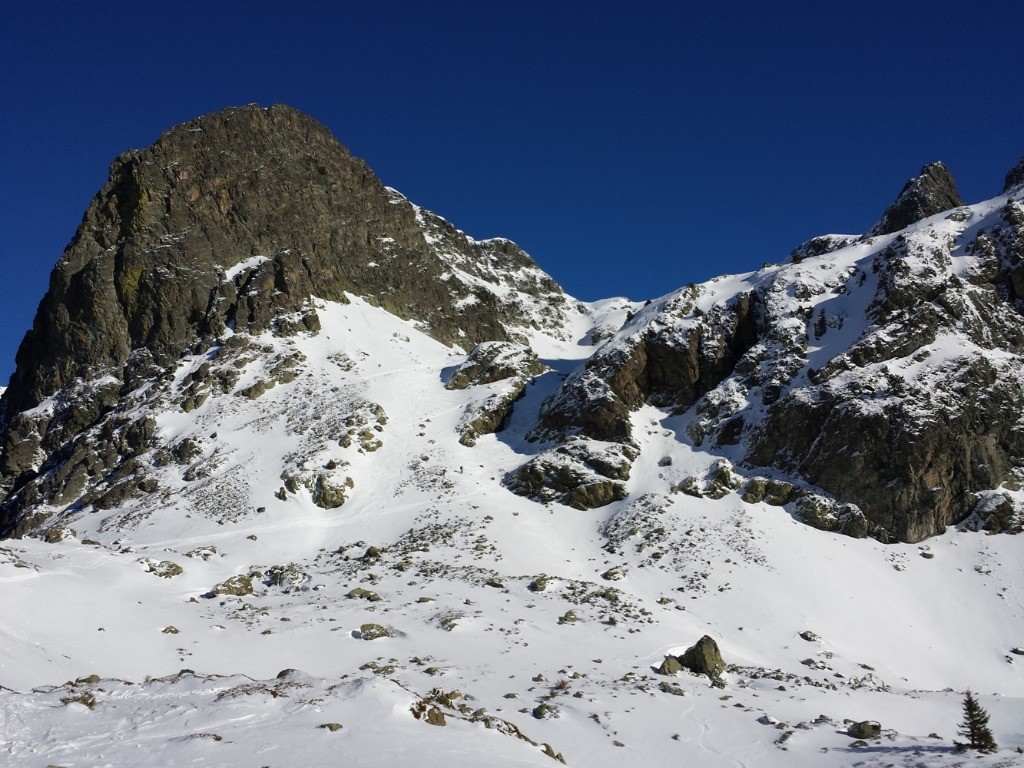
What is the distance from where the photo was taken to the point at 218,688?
13.3 metres

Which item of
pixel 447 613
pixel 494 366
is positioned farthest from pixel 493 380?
pixel 447 613

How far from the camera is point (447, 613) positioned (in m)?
25.7

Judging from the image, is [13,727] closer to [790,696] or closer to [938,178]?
[790,696]

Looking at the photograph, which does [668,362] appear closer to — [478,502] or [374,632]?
[478,502]

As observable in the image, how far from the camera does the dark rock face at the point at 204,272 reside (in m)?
58.0

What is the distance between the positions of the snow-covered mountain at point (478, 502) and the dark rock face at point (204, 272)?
426mm

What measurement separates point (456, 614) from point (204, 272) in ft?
169

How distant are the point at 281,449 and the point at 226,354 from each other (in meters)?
14.8

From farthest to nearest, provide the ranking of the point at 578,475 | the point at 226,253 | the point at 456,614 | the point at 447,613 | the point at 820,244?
the point at 820,244 < the point at 226,253 < the point at 578,475 < the point at 447,613 < the point at 456,614

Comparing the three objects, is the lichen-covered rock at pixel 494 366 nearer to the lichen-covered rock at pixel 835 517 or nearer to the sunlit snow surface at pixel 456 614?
the sunlit snow surface at pixel 456 614

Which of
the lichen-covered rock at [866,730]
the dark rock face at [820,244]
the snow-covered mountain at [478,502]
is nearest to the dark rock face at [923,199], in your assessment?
the snow-covered mountain at [478,502]


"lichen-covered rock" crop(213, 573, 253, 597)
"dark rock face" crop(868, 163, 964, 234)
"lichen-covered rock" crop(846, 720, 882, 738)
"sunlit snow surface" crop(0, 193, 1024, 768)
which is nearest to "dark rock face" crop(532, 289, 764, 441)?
"sunlit snow surface" crop(0, 193, 1024, 768)

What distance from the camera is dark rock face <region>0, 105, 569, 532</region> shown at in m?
58.0

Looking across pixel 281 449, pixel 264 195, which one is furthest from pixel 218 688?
pixel 264 195
